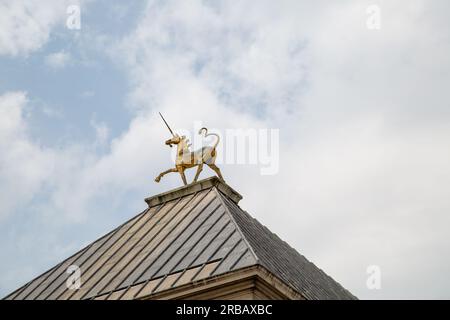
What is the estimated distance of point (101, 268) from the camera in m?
32.0

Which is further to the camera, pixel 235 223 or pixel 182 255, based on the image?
pixel 235 223

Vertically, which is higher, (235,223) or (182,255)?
(235,223)

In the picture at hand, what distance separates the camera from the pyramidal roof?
27266 millimetres

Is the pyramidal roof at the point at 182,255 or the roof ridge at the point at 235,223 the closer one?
the roof ridge at the point at 235,223

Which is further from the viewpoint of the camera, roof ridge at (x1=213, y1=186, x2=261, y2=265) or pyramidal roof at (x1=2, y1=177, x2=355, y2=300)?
pyramidal roof at (x1=2, y1=177, x2=355, y2=300)

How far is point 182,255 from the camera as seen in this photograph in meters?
29.0

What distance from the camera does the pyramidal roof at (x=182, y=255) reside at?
1073 inches
